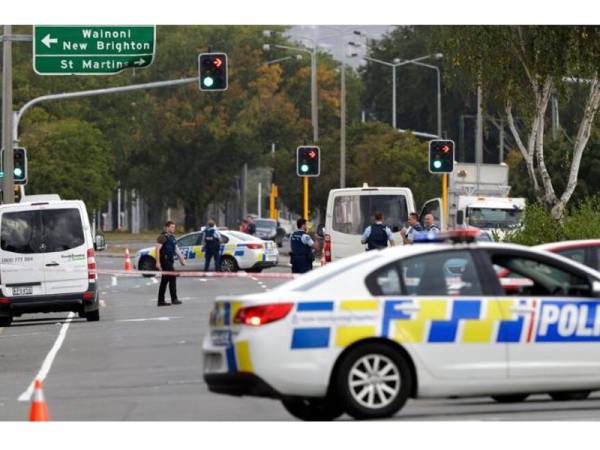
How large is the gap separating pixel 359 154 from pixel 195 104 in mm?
30837

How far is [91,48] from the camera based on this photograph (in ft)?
128

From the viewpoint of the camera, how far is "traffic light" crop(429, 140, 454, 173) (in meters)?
41.5

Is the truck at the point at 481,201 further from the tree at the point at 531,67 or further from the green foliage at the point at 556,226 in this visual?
the green foliage at the point at 556,226

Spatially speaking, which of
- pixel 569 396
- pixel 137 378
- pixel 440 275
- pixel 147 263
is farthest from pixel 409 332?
pixel 147 263

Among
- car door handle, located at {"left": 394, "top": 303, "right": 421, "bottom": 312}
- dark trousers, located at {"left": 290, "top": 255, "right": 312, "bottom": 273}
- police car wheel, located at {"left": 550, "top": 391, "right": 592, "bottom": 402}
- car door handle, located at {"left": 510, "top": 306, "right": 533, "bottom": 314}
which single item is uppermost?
car door handle, located at {"left": 394, "top": 303, "right": 421, "bottom": 312}

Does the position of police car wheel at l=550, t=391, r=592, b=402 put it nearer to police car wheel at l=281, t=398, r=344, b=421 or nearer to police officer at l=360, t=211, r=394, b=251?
police car wheel at l=281, t=398, r=344, b=421

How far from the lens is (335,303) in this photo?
13.6 metres

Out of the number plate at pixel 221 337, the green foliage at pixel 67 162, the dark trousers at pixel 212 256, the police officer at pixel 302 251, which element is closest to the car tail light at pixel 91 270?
the police officer at pixel 302 251

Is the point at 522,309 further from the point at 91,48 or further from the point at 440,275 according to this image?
the point at 91,48

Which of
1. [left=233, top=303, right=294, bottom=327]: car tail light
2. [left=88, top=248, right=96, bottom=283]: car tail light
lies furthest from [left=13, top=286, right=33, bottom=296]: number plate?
[left=233, top=303, right=294, bottom=327]: car tail light

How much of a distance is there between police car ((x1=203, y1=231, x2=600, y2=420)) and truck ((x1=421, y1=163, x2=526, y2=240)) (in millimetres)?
28493

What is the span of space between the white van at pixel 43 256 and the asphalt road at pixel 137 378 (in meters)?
0.49

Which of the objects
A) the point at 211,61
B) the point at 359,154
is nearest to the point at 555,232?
the point at 211,61
